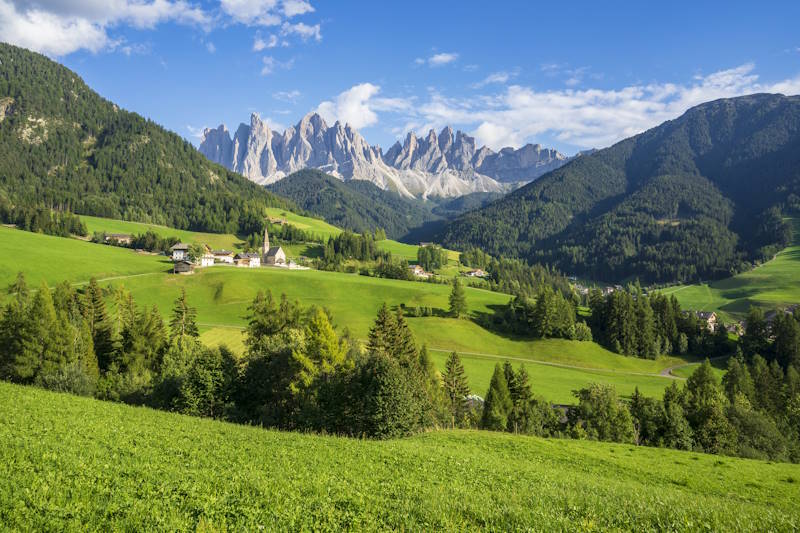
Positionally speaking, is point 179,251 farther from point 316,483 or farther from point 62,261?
point 316,483

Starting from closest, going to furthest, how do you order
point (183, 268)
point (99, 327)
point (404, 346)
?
point (99, 327), point (404, 346), point (183, 268)

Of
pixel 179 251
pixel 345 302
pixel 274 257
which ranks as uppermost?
pixel 274 257

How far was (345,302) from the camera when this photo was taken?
122 m

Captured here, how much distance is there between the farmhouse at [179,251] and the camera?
159 metres

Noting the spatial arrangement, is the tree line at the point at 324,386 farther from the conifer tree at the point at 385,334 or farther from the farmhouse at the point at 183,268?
the farmhouse at the point at 183,268

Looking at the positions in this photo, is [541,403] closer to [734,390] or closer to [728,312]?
[734,390]

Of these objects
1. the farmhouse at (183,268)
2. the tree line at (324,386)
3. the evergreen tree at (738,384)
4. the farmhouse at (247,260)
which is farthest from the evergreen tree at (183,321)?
the farmhouse at (247,260)

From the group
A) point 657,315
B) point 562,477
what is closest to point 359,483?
point 562,477

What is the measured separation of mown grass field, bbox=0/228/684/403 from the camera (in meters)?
88.2

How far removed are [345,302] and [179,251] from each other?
84573 millimetres

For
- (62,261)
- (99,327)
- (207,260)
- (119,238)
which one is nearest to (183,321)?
(99,327)

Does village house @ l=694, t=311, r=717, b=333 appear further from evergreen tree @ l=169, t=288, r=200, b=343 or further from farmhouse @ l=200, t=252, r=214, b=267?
farmhouse @ l=200, t=252, r=214, b=267

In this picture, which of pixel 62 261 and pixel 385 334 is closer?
pixel 385 334

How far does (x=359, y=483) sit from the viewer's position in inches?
603
